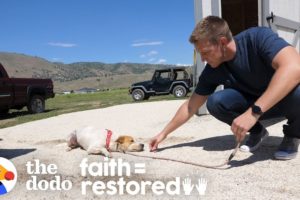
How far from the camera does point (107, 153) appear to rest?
5160 mm

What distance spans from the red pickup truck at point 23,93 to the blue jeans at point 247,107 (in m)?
11.0

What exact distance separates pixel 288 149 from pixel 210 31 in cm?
159

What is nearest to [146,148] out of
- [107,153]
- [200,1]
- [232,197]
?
[107,153]

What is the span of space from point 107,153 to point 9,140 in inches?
130

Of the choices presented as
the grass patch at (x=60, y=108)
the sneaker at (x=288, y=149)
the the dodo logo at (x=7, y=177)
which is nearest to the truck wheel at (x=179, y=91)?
the grass patch at (x=60, y=108)

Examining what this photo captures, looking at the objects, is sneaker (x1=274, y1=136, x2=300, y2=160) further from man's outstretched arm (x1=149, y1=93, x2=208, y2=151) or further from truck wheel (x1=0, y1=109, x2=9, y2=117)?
truck wheel (x1=0, y1=109, x2=9, y2=117)

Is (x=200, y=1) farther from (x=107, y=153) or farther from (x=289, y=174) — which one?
(x=289, y=174)

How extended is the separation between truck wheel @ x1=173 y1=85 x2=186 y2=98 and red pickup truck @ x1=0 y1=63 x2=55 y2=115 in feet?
22.5

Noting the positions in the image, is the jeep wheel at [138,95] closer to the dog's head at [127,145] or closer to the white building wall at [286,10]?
the white building wall at [286,10]

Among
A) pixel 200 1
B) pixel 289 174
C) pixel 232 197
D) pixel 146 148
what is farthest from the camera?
pixel 200 1

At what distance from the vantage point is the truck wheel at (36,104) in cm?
1534

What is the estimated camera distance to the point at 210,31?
3.70 meters

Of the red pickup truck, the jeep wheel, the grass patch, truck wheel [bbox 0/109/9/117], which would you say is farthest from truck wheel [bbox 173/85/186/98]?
truck wheel [bbox 0/109/9/117]

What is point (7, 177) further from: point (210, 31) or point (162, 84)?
point (162, 84)
